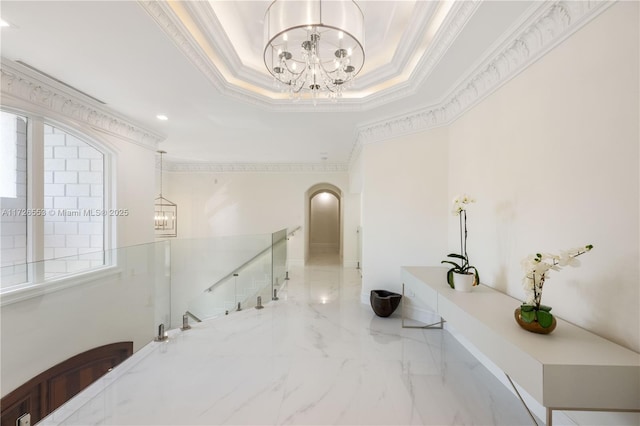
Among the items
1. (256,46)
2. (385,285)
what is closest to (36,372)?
(256,46)

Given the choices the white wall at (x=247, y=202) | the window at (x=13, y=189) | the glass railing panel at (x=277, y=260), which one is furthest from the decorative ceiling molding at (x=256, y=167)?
the window at (x=13, y=189)

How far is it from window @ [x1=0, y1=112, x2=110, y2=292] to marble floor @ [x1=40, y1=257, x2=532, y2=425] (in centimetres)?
113

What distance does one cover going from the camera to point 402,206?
13.0 feet

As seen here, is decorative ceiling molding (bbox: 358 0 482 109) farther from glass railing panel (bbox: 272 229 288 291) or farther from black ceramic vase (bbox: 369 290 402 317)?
glass railing panel (bbox: 272 229 288 291)

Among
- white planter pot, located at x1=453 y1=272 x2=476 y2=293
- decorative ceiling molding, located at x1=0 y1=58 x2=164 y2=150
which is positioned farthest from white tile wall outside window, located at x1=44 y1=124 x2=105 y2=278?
white planter pot, located at x1=453 y1=272 x2=476 y2=293

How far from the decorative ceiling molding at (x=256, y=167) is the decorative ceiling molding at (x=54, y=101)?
139 inches

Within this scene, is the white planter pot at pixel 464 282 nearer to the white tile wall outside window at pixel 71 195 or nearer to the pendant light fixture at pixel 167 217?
the white tile wall outside window at pixel 71 195

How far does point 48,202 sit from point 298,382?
153 inches

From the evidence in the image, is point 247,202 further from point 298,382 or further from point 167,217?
point 298,382

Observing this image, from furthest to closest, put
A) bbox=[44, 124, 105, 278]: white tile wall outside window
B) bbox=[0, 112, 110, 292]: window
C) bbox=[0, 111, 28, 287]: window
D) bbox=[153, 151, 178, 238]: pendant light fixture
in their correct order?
bbox=[153, 151, 178, 238]: pendant light fixture
bbox=[44, 124, 105, 278]: white tile wall outside window
bbox=[0, 111, 28, 287]: window
bbox=[0, 112, 110, 292]: window

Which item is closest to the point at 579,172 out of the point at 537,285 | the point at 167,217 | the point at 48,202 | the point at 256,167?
the point at 537,285

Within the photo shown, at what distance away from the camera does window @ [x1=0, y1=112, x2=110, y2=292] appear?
7.63 ft

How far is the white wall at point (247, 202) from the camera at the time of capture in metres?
7.79

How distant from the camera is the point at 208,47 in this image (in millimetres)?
2650
